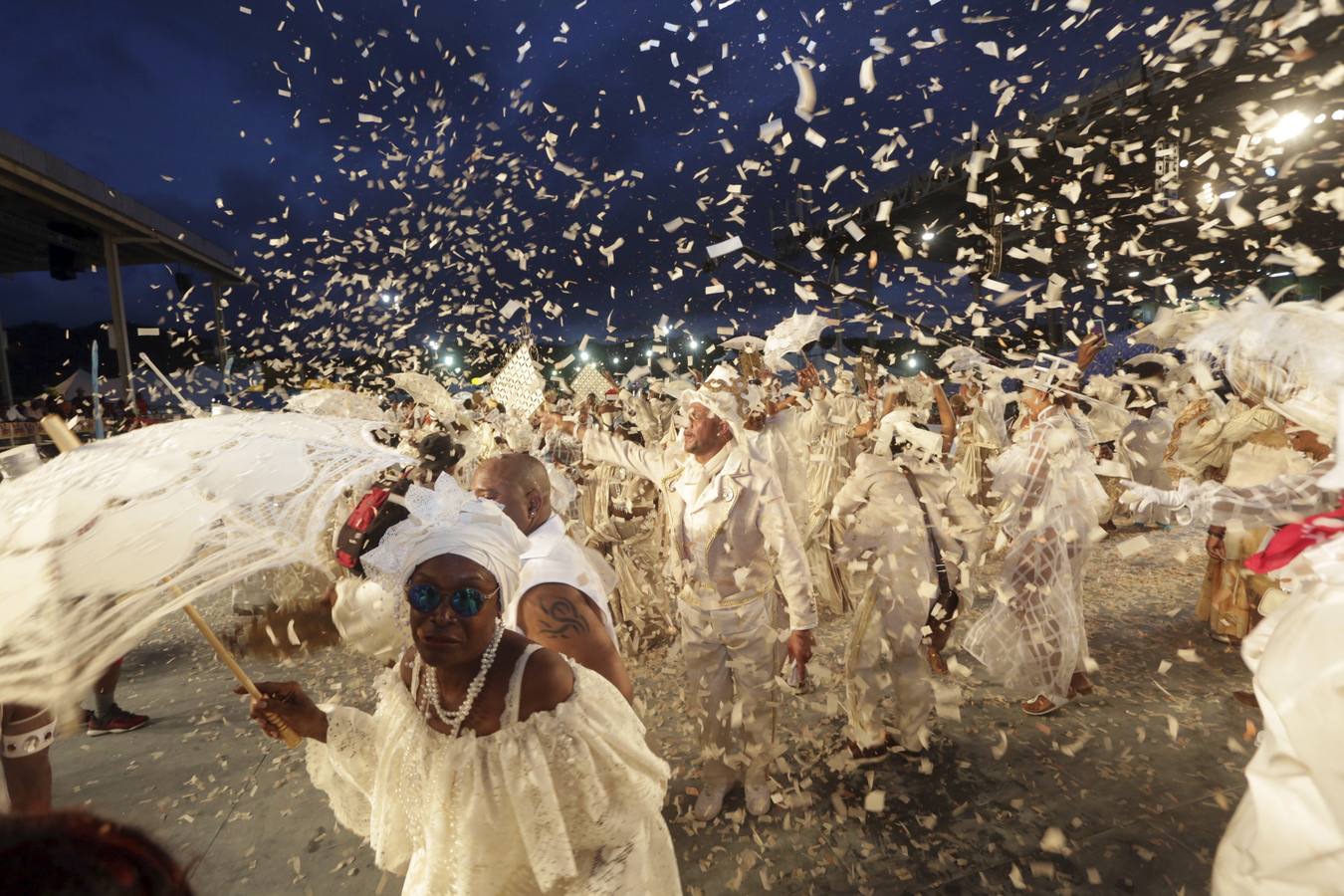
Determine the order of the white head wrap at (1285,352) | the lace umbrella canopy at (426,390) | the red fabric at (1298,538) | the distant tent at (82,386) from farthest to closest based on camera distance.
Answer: the distant tent at (82,386), the lace umbrella canopy at (426,390), the white head wrap at (1285,352), the red fabric at (1298,538)

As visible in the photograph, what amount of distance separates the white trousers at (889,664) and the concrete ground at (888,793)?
24cm

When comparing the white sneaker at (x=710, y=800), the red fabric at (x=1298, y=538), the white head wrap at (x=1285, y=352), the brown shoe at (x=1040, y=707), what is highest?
the white head wrap at (x=1285, y=352)

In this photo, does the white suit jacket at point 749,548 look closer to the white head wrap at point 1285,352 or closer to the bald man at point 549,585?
the bald man at point 549,585

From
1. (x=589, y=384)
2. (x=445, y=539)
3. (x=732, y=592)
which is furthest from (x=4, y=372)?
(x=445, y=539)

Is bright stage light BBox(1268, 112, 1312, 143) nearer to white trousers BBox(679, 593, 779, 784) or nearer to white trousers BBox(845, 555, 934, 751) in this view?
white trousers BBox(845, 555, 934, 751)

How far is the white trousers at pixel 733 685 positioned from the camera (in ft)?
12.3

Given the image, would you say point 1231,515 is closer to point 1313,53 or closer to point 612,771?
point 612,771

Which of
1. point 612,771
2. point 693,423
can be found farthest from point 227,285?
point 612,771

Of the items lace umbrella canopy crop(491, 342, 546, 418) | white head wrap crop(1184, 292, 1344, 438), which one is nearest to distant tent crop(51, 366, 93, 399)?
lace umbrella canopy crop(491, 342, 546, 418)

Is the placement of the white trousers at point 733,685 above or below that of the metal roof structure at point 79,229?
below

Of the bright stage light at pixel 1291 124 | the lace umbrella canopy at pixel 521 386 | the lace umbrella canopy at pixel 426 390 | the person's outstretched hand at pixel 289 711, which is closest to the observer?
the person's outstretched hand at pixel 289 711

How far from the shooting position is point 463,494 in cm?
199

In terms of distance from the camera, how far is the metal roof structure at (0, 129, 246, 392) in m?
12.9

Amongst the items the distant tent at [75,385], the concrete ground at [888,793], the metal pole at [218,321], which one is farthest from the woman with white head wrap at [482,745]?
the metal pole at [218,321]
